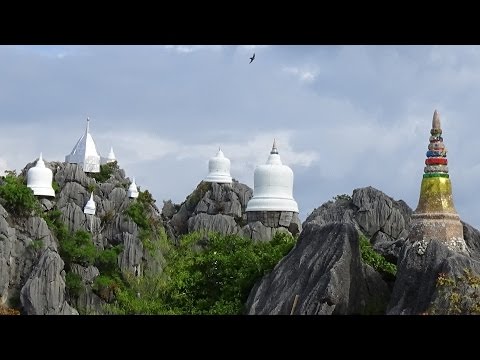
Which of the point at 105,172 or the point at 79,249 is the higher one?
the point at 105,172

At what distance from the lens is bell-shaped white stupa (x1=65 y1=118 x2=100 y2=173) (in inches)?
1917

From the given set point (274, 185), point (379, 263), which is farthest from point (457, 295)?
point (274, 185)

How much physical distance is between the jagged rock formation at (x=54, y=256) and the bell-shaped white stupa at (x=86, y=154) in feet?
30.0

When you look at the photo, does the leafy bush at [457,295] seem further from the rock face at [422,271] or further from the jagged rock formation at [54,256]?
the jagged rock formation at [54,256]

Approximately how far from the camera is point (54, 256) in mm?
28828

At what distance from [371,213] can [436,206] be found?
15489 millimetres

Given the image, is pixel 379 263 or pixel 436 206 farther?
pixel 379 263

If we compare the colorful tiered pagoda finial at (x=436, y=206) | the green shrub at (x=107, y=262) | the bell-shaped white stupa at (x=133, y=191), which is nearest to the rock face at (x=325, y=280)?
the colorful tiered pagoda finial at (x=436, y=206)

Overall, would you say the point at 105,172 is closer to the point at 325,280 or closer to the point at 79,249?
the point at 79,249

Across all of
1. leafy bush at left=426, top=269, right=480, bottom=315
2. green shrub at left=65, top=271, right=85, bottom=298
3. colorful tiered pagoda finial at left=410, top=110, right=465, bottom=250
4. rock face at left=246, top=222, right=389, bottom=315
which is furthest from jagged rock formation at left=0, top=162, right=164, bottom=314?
leafy bush at left=426, top=269, right=480, bottom=315
